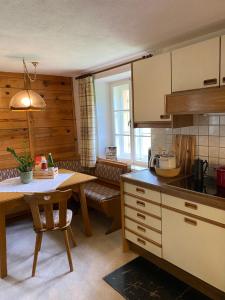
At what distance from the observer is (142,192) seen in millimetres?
2268

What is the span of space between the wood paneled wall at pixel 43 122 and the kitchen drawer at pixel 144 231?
79.0 inches

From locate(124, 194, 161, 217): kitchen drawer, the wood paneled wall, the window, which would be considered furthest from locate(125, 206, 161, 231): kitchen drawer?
the wood paneled wall

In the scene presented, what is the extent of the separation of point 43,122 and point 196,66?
2588 millimetres

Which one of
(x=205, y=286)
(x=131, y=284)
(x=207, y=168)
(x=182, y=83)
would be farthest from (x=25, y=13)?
(x=205, y=286)

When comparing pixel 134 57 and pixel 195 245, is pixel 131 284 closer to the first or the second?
pixel 195 245

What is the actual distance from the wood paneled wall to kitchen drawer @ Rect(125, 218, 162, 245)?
2007 mm

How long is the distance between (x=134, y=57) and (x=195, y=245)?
7.19ft

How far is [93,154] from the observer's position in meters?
3.74

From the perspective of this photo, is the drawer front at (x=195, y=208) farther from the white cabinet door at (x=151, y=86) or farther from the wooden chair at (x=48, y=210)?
the wooden chair at (x=48, y=210)

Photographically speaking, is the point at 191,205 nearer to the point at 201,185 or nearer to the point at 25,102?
the point at 201,185

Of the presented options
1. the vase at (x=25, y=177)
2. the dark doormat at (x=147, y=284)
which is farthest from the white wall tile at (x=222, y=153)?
the vase at (x=25, y=177)

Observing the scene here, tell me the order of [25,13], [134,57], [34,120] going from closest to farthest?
[25,13]
[134,57]
[34,120]

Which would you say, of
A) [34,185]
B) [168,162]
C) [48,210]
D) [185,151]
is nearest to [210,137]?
[185,151]

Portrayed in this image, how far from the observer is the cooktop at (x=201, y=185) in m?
1.91
